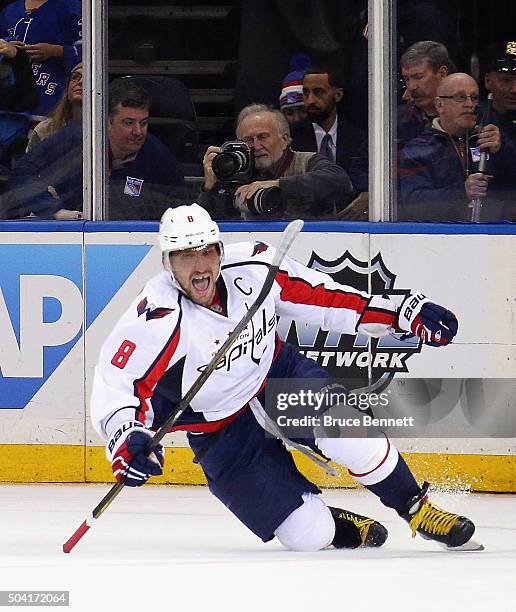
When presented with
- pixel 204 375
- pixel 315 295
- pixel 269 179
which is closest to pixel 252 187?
pixel 269 179

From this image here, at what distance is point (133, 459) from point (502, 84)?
219cm

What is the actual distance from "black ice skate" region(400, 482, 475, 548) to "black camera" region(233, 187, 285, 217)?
1.55 meters

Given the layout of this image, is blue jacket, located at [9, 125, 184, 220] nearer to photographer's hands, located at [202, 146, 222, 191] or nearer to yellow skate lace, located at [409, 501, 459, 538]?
photographer's hands, located at [202, 146, 222, 191]

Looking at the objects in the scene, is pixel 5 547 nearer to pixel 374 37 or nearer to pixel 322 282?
pixel 322 282

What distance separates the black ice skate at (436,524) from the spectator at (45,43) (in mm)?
2166

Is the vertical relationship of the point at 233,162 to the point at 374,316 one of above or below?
above

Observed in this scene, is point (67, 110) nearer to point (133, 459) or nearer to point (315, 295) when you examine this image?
point (315, 295)

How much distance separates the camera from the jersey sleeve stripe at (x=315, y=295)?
13.4ft

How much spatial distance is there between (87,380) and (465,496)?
1385mm

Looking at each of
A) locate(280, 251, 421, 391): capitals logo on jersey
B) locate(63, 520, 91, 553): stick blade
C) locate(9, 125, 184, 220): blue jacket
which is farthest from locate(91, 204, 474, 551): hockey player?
locate(9, 125, 184, 220): blue jacket

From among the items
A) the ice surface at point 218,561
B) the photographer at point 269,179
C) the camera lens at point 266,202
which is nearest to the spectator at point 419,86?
the photographer at point 269,179

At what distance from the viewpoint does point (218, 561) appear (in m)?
3.71

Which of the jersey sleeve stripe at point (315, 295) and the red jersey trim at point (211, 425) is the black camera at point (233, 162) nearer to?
the jersey sleeve stripe at point (315, 295)

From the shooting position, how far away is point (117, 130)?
5.29 metres
